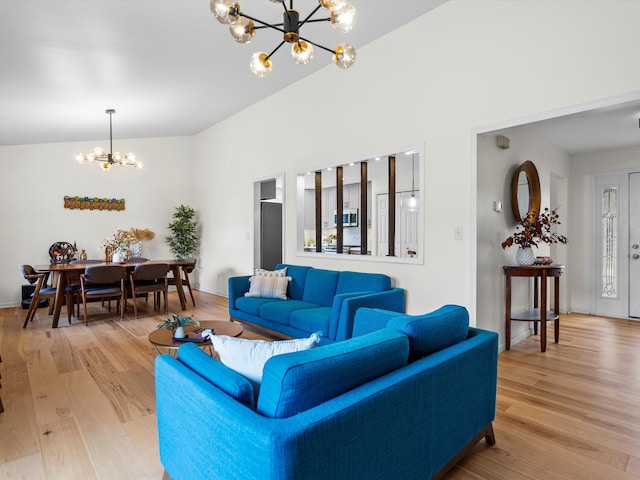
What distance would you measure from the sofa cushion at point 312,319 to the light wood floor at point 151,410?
0.89m

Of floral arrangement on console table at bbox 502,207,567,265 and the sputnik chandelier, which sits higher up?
the sputnik chandelier

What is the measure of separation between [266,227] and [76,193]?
369cm

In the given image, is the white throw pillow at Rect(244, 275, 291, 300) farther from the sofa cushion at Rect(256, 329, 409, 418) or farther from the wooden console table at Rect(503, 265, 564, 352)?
the sofa cushion at Rect(256, 329, 409, 418)

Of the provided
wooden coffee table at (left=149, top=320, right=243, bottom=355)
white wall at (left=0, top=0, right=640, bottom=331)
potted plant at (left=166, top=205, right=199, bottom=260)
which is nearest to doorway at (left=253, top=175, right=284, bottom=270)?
white wall at (left=0, top=0, right=640, bottom=331)

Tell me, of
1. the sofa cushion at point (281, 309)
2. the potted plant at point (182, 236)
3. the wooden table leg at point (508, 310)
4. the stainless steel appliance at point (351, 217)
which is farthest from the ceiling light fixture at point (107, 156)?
the wooden table leg at point (508, 310)

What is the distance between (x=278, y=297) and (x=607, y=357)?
3443mm

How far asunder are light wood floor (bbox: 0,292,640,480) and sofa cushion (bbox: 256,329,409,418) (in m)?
0.94

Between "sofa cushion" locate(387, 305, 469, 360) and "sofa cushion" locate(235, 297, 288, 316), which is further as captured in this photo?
"sofa cushion" locate(235, 297, 288, 316)

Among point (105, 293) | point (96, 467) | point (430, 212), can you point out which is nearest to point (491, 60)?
point (430, 212)

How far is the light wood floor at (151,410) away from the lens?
1.93 meters

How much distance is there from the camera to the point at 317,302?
14.1 feet

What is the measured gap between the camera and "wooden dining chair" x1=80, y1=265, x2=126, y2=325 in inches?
193

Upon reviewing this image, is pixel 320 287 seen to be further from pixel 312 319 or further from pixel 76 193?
pixel 76 193

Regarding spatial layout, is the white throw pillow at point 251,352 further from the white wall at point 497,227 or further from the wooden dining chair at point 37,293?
the wooden dining chair at point 37,293
